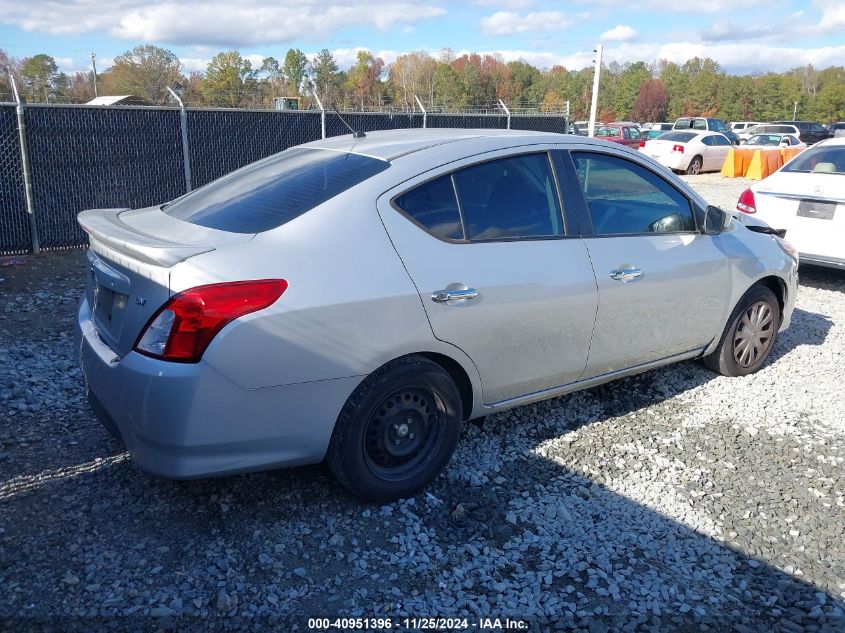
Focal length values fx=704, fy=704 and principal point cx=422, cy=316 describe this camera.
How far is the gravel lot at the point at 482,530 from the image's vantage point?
2.76 metres

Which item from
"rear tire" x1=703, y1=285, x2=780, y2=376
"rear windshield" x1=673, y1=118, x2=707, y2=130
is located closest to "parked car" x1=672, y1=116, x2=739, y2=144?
"rear windshield" x1=673, y1=118, x2=707, y2=130

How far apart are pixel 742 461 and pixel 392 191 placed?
2500 millimetres

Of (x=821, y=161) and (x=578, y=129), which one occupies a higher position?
(x=578, y=129)

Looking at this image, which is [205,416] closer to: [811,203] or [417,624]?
[417,624]

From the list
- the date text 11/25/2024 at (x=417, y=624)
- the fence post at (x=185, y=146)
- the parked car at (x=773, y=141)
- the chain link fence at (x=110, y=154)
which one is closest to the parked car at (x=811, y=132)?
the parked car at (x=773, y=141)

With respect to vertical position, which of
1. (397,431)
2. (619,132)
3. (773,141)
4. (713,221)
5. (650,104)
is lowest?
(397,431)

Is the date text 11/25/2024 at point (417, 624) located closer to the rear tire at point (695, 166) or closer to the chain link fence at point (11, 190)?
the chain link fence at point (11, 190)

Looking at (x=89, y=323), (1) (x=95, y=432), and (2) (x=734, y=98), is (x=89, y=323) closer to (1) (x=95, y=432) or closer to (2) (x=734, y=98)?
(1) (x=95, y=432)

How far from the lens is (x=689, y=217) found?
178 inches

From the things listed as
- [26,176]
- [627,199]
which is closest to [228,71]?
[26,176]

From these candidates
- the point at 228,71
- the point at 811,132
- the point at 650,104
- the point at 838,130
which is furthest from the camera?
the point at 650,104

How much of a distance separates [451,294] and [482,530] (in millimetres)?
1103

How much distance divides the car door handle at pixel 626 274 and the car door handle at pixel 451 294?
39.9 inches

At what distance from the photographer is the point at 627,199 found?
4.34 m
